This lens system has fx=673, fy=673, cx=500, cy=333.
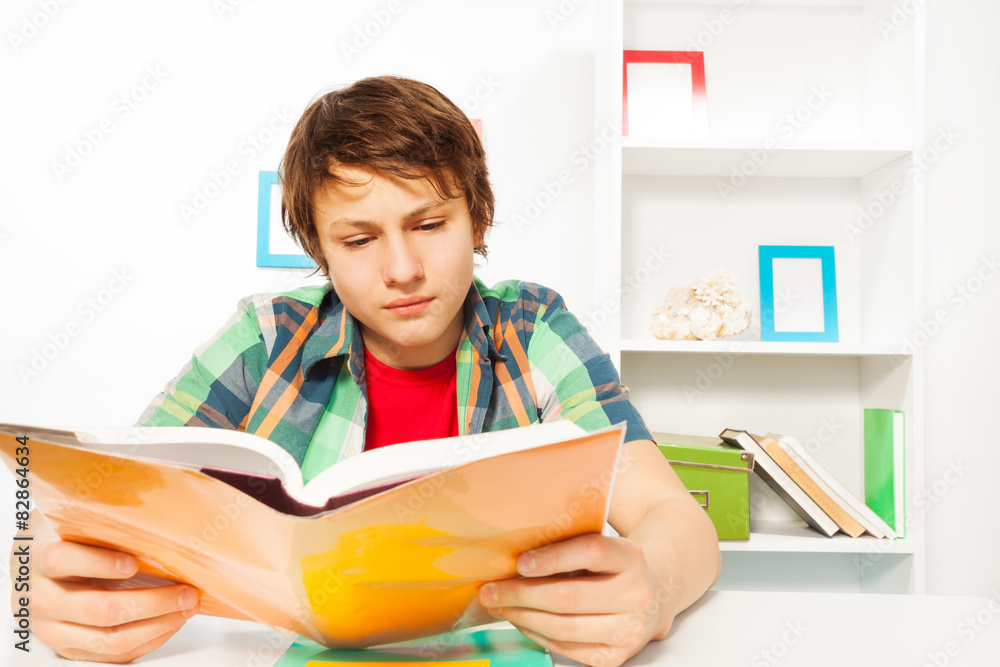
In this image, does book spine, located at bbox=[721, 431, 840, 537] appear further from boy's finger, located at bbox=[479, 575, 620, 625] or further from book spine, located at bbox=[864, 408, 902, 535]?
boy's finger, located at bbox=[479, 575, 620, 625]

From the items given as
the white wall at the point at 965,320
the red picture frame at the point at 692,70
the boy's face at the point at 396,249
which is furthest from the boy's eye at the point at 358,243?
the white wall at the point at 965,320

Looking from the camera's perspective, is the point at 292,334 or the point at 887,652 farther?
the point at 292,334

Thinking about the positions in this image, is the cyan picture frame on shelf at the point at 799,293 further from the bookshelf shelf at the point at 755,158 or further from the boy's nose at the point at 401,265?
the boy's nose at the point at 401,265

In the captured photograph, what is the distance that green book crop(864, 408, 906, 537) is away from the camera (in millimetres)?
1475

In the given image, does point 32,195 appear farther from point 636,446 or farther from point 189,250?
point 636,446

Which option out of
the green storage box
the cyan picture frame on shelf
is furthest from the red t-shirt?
the cyan picture frame on shelf

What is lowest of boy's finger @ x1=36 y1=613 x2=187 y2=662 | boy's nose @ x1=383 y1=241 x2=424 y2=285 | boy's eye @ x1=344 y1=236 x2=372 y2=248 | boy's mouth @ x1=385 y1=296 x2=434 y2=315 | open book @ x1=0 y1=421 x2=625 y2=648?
boy's finger @ x1=36 y1=613 x2=187 y2=662

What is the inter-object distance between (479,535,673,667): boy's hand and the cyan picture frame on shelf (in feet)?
4.19

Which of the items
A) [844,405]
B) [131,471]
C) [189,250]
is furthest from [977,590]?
[189,250]

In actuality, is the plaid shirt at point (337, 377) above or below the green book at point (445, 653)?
above

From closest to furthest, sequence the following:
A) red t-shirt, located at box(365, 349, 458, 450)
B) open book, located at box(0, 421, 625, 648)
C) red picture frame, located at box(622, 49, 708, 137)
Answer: open book, located at box(0, 421, 625, 648) → red t-shirt, located at box(365, 349, 458, 450) → red picture frame, located at box(622, 49, 708, 137)

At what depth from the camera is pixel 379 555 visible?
423mm

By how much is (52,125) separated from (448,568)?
184 centimetres

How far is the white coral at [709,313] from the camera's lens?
1.52 meters
